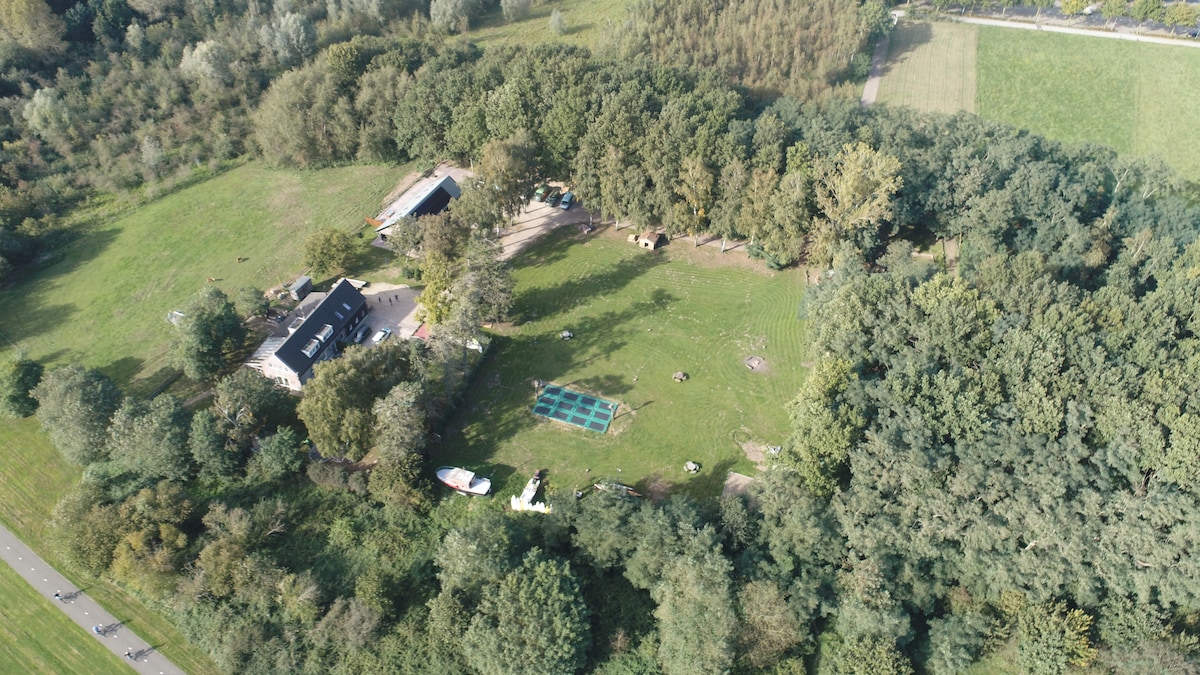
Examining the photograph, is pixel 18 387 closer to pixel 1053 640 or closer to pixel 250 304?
pixel 250 304

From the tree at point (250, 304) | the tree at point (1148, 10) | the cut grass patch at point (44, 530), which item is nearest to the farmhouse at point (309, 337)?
the tree at point (250, 304)

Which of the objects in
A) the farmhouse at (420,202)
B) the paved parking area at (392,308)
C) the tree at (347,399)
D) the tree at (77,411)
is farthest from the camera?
the farmhouse at (420,202)

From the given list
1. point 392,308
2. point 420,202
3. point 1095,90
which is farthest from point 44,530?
point 1095,90

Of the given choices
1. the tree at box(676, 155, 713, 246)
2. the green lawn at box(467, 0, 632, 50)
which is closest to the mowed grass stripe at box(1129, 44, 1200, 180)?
the tree at box(676, 155, 713, 246)

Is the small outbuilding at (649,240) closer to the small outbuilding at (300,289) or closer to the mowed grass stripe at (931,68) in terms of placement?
the small outbuilding at (300,289)

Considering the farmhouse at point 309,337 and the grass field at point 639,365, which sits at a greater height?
the farmhouse at point 309,337

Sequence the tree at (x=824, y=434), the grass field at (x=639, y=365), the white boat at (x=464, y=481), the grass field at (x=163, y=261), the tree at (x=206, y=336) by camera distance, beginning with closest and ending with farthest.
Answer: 1. the tree at (x=824, y=434)
2. the white boat at (x=464, y=481)
3. the grass field at (x=639, y=365)
4. the tree at (x=206, y=336)
5. the grass field at (x=163, y=261)
